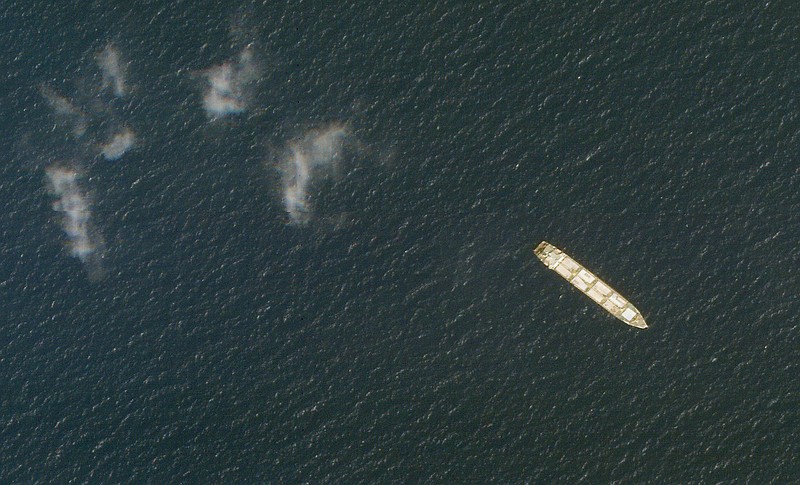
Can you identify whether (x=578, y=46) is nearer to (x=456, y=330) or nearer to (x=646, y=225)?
(x=646, y=225)

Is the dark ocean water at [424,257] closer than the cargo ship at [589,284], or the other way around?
the dark ocean water at [424,257]

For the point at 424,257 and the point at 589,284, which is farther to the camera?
the point at 424,257

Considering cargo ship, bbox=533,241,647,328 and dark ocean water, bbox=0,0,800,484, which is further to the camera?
cargo ship, bbox=533,241,647,328

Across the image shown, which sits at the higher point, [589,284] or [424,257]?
[424,257]

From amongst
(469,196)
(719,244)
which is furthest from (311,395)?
(719,244)
